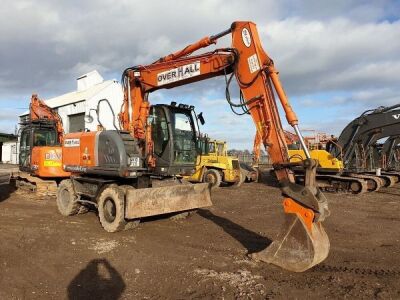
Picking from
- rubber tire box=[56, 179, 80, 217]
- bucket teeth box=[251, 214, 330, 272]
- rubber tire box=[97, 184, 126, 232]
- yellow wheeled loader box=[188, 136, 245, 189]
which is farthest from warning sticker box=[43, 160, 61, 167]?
bucket teeth box=[251, 214, 330, 272]

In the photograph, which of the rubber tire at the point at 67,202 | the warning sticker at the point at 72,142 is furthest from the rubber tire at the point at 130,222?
the rubber tire at the point at 67,202

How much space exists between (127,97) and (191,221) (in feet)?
10.9

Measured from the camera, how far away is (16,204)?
12.3 m

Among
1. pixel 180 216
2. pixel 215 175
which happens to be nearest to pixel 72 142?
pixel 180 216

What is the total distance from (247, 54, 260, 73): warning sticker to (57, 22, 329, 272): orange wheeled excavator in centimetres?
2

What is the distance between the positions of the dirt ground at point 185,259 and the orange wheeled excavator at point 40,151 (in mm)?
2695

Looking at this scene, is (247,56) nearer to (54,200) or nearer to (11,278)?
(11,278)

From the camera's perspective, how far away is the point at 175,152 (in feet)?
29.0

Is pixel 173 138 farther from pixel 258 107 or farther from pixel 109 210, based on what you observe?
pixel 258 107

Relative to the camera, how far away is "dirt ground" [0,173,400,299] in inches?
199

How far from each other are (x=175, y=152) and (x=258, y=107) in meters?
2.57

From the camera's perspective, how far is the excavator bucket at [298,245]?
561cm

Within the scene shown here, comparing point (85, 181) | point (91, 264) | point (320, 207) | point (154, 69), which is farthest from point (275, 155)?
point (85, 181)

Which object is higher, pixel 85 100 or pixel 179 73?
pixel 85 100
